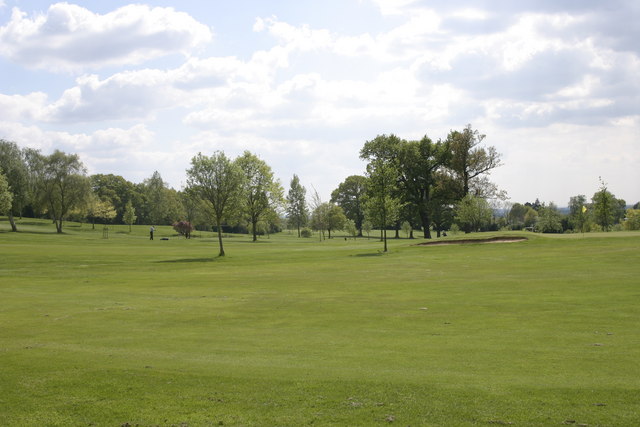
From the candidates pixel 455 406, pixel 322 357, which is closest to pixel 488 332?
pixel 322 357

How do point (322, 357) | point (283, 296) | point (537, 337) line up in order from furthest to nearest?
point (283, 296) → point (537, 337) → point (322, 357)

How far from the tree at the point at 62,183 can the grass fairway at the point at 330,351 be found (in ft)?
244

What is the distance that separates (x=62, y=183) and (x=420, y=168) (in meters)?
67.2

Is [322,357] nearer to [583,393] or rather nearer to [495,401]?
[495,401]

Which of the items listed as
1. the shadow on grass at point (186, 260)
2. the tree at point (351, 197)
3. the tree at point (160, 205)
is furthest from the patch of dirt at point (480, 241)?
the tree at point (160, 205)

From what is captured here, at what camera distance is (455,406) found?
9.09 meters

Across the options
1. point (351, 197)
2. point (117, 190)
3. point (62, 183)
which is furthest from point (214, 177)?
point (117, 190)

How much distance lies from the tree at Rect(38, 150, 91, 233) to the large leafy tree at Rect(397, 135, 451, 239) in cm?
6127

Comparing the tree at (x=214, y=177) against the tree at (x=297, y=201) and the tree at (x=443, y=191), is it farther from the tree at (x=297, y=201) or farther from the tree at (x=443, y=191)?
the tree at (x=297, y=201)

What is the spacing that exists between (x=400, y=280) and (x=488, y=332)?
51.2 ft

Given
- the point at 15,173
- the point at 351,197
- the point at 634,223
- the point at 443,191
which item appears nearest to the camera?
the point at 443,191

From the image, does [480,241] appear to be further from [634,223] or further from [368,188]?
[634,223]

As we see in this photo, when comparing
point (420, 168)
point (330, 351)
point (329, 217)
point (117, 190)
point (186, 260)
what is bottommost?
point (186, 260)

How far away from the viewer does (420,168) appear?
281ft
